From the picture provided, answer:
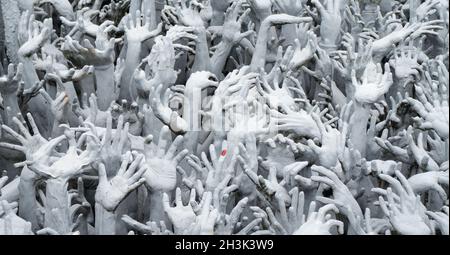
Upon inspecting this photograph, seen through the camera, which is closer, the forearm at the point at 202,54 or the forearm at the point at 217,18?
the forearm at the point at 202,54

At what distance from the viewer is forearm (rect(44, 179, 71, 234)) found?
1933 millimetres

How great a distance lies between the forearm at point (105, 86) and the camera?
2.49 meters

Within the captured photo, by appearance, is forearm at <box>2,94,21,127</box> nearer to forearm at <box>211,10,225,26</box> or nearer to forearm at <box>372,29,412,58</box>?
forearm at <box>211,10,225,26</box>

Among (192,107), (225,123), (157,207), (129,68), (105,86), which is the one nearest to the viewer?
(157,207)

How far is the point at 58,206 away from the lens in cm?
195

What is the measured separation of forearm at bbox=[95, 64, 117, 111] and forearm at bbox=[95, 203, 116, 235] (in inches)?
25.3

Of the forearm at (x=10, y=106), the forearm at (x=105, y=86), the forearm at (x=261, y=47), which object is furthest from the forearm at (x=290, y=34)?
the forearm at (x=10, y=106)

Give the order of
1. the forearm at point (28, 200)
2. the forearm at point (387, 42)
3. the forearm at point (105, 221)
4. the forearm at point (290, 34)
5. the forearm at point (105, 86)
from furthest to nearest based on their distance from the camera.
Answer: the forearm at point (290, 34) < the forearm at point (387, 42) < the forearm at point (105, 86) < the forearm at point (28, 200) < the forearm at point (105, 221)

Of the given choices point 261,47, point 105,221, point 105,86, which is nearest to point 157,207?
point 105,221

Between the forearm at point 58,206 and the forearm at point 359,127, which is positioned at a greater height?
the forearm at point 359,127

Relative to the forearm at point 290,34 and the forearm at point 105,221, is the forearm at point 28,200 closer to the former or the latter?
the forearm at point 105,221

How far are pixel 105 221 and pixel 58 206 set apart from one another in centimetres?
13

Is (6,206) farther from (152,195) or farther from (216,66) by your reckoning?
(216,66)

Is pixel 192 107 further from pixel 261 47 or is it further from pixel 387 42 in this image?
pixel 387 42
